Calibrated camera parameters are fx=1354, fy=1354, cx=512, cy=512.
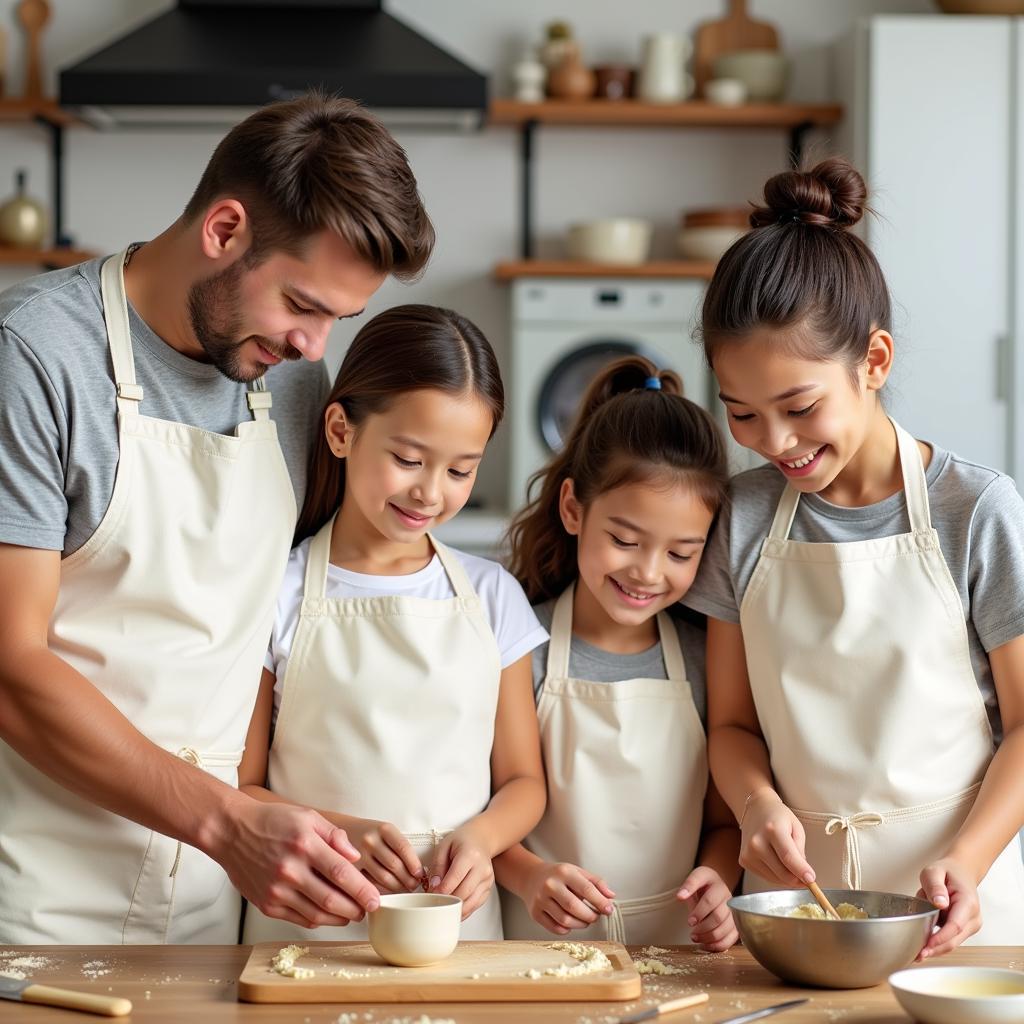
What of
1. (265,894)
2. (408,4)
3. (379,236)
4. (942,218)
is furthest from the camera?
(408,4)

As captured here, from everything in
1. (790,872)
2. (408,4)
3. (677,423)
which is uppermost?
(408,4)

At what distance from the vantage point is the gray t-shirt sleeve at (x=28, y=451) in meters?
1.39

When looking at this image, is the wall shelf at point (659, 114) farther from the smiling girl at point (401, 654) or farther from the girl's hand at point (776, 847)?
the girl's hand at point (776, 847)

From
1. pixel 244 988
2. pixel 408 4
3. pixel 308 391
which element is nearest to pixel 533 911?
pixel 244 988

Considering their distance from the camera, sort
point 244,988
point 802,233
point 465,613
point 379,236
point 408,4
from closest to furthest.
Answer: point 244,988 → point 379,236 → point 802,233 → point 465,613 → point 408,4

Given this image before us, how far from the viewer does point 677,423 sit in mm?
1775

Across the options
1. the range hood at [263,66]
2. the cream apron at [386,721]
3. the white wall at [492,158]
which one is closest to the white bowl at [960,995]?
the cream apron at [386,721]

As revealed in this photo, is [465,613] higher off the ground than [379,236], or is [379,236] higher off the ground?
[379,236]

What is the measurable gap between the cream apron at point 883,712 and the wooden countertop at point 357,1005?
0.65ft

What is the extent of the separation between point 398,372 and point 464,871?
1.98ft

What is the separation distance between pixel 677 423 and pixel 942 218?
2624mm

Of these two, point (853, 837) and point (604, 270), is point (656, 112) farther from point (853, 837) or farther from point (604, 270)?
point (853, 837)

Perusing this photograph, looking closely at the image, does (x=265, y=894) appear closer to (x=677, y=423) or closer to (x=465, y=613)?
(x=465, y=613)

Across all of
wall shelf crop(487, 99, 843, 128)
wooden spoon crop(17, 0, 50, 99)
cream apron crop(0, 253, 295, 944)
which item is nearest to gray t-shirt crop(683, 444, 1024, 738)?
cream apron crop(0, 253, 295, 944)
